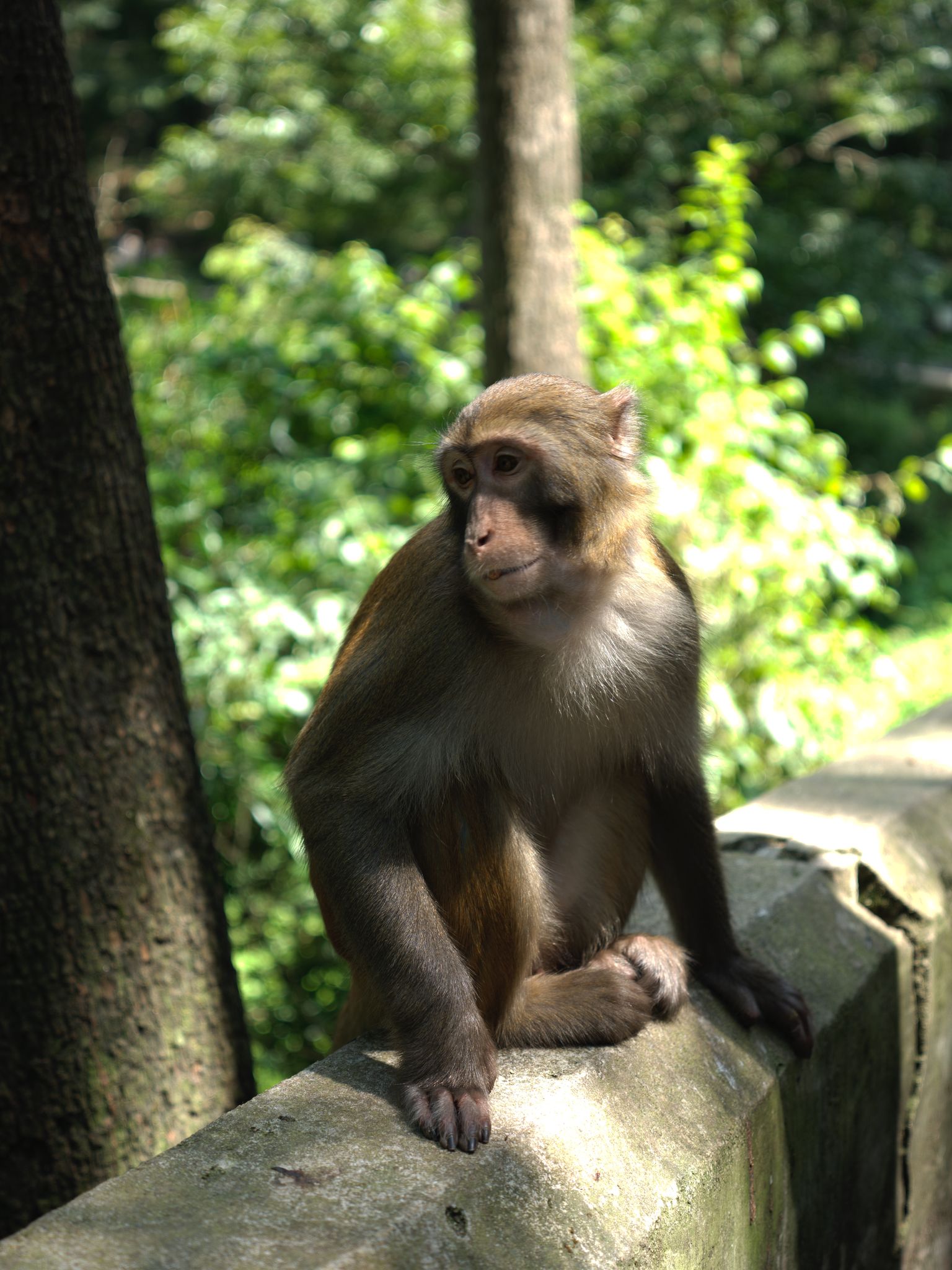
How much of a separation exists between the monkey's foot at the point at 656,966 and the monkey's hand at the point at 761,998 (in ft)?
0.27

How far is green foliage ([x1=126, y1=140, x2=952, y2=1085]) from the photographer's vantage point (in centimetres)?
484

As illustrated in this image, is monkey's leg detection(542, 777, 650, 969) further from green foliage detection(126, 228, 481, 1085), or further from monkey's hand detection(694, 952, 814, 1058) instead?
green foliage detection(126, 228, 481, 1085)

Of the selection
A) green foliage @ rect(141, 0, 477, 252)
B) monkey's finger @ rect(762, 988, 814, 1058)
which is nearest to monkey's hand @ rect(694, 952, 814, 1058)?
monkey's finger @ rect(762, 988, 814, 1058)

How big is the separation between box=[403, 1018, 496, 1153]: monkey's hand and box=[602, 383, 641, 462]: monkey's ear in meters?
1.16

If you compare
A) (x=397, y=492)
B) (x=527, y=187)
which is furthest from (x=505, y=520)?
(x=397, y=492)

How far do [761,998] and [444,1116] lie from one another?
0.89m

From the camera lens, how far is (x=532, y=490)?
2.35m

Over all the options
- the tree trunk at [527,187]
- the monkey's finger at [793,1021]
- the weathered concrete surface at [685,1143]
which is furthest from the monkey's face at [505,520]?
the tree trunk at [527,187]

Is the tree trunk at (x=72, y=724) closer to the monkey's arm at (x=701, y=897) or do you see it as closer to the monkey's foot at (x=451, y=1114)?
the monkey's foot at (x=451, y=1114)

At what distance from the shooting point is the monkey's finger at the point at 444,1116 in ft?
6.76

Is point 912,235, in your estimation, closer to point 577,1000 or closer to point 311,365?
point 311,365

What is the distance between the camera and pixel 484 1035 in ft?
7.50

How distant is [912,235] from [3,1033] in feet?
47.6

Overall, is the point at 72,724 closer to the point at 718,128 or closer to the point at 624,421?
the point at 624,421
